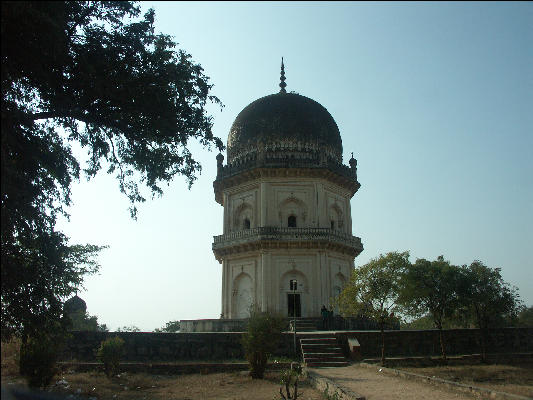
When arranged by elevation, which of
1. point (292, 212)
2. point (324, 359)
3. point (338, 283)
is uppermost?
point (292, 212)

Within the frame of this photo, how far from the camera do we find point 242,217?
29.9 meters

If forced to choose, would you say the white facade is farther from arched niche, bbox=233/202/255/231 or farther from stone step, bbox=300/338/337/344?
stone step, bbox=300/338/337/344

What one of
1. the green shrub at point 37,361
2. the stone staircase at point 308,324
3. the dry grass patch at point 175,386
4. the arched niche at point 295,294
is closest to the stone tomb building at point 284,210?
the arched niche at point 295,294

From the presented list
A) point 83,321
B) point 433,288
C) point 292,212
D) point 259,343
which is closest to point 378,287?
point 433,288

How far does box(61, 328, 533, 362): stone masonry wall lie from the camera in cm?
1708

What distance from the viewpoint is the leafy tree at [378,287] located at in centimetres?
1848

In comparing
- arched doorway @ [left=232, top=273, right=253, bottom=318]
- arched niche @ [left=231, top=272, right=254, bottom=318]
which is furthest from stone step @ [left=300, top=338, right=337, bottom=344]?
arched doorway @ [left=232, top=273, right=253, bottom=318]

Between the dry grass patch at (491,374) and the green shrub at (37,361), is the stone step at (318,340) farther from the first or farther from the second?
the green shrub at (37,361)

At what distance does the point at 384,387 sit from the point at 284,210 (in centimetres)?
1765

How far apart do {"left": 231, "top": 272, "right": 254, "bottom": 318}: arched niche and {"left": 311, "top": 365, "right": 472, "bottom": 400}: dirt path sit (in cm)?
1325

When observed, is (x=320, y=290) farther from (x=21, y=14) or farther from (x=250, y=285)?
(x=21, y=14)

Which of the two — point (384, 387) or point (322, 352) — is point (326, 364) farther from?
point (384, 387)

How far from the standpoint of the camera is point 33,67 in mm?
9547

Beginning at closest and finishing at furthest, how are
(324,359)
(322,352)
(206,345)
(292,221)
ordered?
(324,359)
(322,352)
(206,345)
(292,221)
